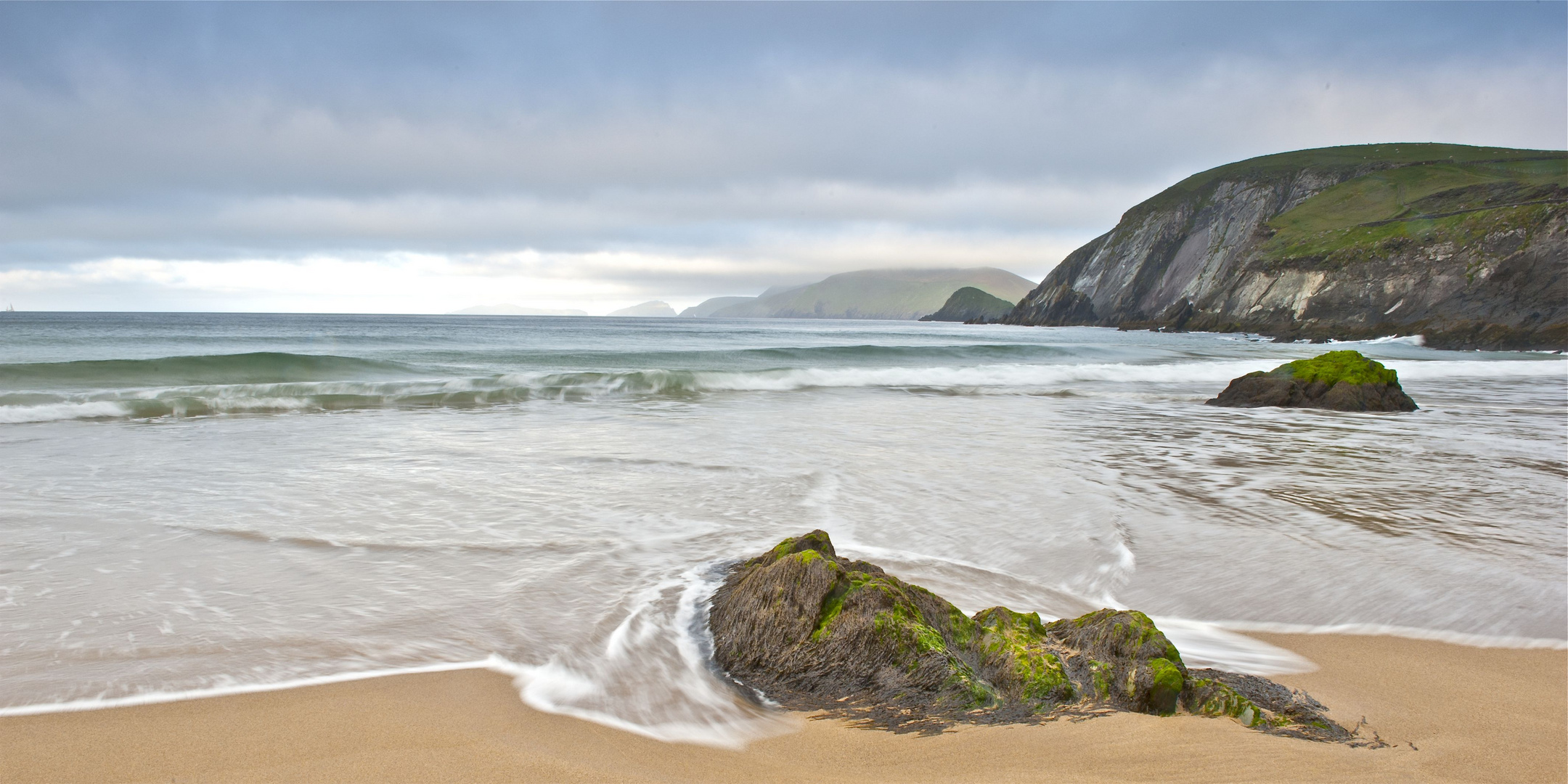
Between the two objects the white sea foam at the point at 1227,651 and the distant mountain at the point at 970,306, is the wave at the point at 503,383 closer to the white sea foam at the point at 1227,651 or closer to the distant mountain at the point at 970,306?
the white sea foam at the point at 1227,651

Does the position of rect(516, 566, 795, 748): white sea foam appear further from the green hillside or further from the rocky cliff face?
the green hillside

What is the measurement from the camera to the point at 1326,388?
545 inches

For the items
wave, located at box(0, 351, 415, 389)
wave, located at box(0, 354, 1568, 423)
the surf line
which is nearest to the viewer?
the surf line

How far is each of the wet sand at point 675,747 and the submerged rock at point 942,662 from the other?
0.34 feet

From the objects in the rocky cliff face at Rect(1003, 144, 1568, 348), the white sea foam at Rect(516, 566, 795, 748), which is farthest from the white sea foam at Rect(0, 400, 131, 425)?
the rocky cliff face at Rect(1003, 144, 1568, 348)

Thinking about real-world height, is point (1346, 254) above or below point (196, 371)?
above

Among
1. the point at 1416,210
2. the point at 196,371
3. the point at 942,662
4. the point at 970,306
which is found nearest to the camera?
the point at 942,662

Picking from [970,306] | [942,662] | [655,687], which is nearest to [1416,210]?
[942,662]

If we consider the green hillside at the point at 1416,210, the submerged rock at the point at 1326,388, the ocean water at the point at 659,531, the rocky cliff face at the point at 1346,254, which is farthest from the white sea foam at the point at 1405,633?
the green hillside at the point at 1416,210

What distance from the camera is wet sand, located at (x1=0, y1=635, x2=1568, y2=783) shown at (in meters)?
2.28

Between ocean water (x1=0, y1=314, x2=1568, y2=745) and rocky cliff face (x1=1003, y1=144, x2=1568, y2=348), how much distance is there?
40.8m

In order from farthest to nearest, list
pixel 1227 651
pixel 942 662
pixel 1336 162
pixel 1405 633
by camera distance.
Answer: pixel 1336 162 → pixel 1405 633 → pixel 1227 651 → pixel 942 662

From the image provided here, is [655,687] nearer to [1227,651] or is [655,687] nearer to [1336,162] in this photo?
[1227,651]

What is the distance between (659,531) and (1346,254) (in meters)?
65.2
